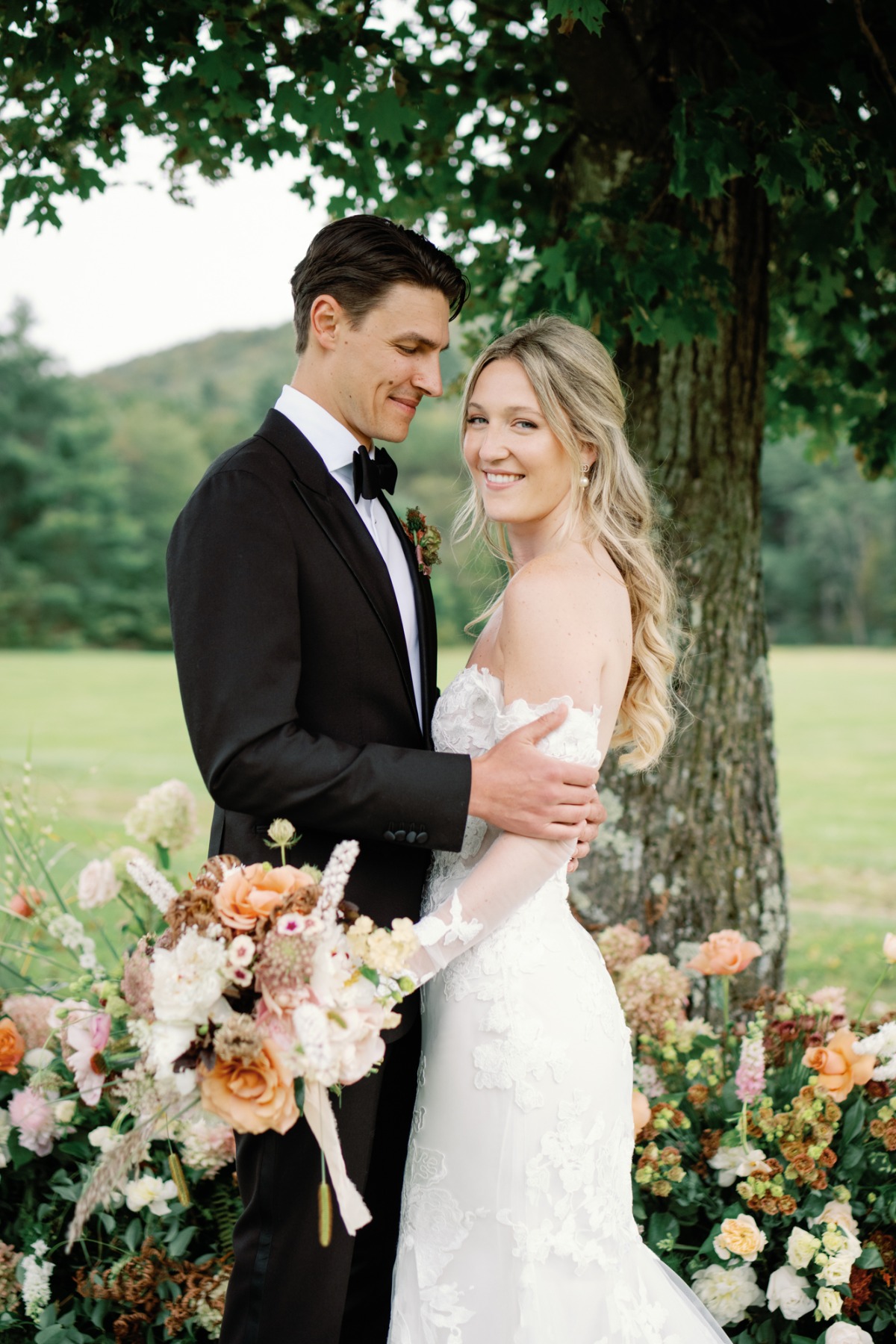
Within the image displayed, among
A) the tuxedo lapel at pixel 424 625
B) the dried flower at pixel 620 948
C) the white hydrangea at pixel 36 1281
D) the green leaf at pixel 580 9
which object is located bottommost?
the white hydrangea at pixel 36 1281

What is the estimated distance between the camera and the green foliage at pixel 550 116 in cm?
317

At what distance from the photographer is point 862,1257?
9.16 ft

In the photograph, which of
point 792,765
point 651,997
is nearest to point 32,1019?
point 651,997

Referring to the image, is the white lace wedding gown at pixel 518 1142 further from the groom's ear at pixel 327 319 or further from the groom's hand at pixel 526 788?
the groom's ear at pixel 327 319

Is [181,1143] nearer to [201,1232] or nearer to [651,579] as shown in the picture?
[201,1232]

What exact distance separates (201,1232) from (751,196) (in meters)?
3.88

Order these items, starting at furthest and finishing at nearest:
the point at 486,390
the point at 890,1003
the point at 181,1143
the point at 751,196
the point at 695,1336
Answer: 1. the point at 890,1003
2. the point at 751,196
3. the point at 181,1143
4. the point at 486,390
5. the point at 695,1336

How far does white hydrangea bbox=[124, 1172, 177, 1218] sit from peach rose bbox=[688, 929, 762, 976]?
158 cm

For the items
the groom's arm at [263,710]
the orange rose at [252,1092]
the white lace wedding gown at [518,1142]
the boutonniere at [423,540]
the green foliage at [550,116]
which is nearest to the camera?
the orange rose at [252,1092]

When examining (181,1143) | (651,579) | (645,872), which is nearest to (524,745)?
(651,579)

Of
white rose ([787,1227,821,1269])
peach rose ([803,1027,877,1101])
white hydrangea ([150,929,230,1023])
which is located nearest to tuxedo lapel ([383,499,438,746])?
white hydrangea ([150,929,230,1023])

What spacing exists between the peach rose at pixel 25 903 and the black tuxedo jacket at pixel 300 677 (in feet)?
4.32

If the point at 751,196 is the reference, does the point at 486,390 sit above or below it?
below

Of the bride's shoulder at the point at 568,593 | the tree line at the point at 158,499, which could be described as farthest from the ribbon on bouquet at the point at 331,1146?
the tree line at the point at 158,499
